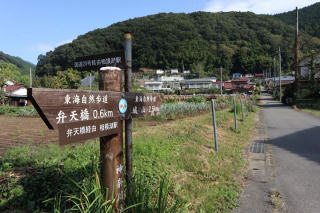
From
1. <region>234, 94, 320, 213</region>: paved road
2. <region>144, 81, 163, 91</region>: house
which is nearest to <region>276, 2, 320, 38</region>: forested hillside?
<region>144, 81, 163, 91</region>: house

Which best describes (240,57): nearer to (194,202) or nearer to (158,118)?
(158,118)

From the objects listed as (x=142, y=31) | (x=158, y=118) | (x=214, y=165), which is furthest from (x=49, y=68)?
(x=214, y=165)

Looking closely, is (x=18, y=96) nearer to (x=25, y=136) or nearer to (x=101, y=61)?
(x=101, y=61)

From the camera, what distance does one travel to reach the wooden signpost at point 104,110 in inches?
62.7

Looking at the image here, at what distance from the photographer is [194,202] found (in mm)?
3365

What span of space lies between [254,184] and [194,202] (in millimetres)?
1589

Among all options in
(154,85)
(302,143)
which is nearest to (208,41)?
(154,85)

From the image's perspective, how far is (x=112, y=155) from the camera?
7.39 ft

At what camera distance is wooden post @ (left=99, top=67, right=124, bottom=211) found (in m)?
2.24

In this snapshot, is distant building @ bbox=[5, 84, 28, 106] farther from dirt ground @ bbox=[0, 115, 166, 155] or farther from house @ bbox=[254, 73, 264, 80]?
house @ bbox=[254, 73, 264, 80]

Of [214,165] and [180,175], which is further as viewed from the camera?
[214,165]

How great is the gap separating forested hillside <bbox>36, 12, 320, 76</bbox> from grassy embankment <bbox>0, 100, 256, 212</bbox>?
104 metres

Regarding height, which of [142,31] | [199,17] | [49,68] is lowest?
[49,68]

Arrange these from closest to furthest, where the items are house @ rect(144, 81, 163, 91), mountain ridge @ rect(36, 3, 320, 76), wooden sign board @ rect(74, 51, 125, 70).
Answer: wooden sign board @ rect(74, 51, 125, 70), house @ rect(144, 81, 163, 91), mountain ridge @ rect(36, 3, 320, 76)
